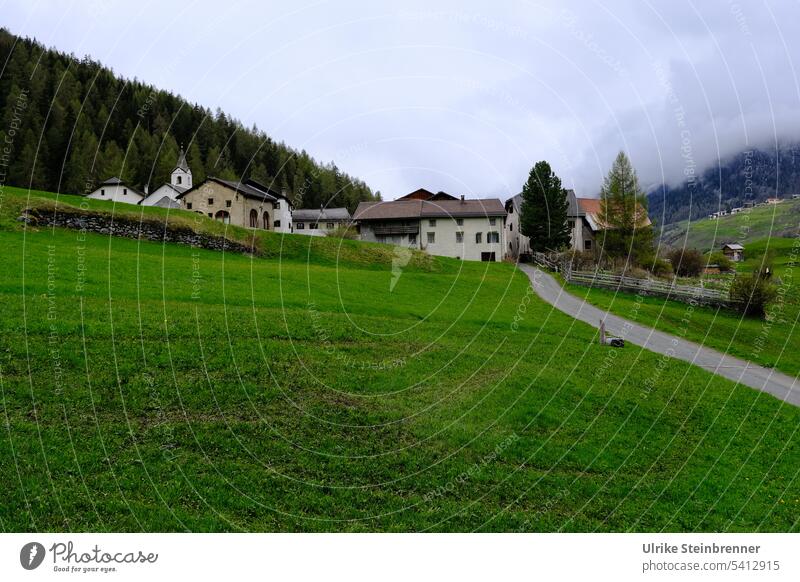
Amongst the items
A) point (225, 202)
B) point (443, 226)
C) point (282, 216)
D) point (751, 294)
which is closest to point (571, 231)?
point (443, 226)

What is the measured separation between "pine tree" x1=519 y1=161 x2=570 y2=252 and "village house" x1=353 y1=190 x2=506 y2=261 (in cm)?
560

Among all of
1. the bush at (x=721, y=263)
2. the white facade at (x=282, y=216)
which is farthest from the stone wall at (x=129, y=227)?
the bush at (x=721, y=263)

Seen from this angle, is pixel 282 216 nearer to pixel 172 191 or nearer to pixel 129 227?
pixel 172 191

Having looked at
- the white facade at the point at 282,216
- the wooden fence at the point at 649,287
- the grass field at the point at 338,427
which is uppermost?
the white facade at the point at 282,216

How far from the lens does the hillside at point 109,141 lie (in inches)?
5044

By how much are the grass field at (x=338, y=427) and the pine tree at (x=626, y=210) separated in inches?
1690

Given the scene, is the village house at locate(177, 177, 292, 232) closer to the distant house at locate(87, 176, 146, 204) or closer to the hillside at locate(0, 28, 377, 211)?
the distant house at locate(87, 176, 146, 204)

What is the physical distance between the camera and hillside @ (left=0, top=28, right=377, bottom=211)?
420 ft

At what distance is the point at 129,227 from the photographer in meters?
47.8

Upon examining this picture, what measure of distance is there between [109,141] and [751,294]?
156410 mm

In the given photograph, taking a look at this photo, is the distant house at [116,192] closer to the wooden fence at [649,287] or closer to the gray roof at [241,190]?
the gray roof at [241,190]

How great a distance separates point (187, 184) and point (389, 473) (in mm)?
96512

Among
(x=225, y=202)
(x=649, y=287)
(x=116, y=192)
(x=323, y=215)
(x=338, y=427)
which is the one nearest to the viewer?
(x=338, y=427)

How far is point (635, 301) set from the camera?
50531mm
